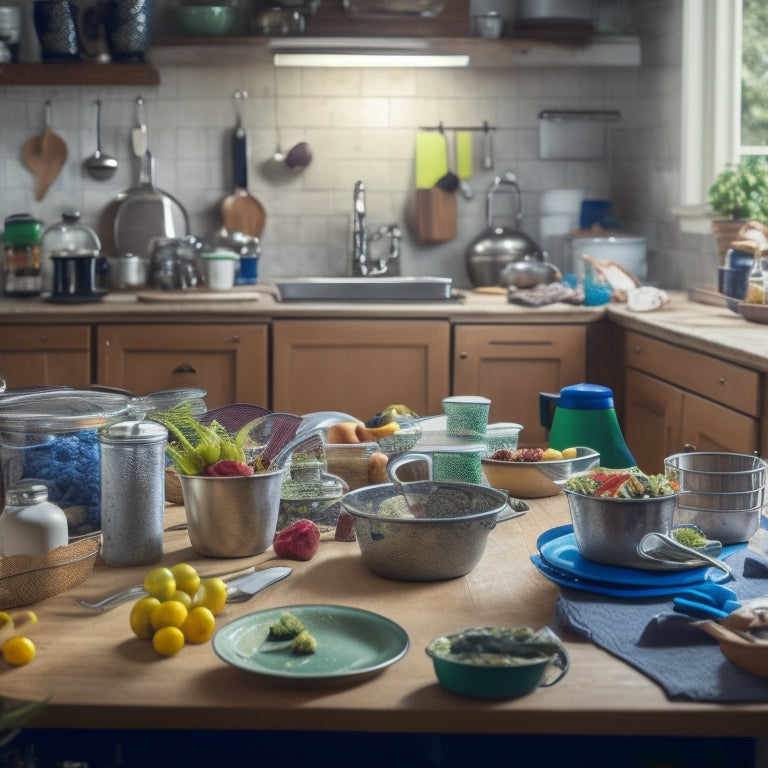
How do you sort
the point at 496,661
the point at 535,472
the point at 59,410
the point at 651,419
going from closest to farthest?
the point at 496,661 → the point at 59,410 → the point at 535,472 → the point at 651,419

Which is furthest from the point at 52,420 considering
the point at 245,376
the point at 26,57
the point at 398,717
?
the point at 26,57

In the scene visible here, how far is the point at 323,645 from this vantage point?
1.16m

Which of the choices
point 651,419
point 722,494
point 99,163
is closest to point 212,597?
point 722,494

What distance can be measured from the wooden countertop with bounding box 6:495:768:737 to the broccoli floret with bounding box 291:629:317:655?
2.5 inches

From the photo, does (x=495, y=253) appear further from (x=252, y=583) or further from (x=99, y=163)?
(x=252, y=583)

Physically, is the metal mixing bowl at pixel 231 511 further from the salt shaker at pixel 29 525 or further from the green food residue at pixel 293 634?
the green food residue at pixel 293 634

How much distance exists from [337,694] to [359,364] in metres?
3.03

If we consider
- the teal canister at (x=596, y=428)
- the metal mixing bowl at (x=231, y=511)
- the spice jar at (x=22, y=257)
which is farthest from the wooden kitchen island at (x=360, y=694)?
the spice jar at (x=22, y=257)

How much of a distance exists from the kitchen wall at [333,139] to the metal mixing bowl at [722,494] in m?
3.40

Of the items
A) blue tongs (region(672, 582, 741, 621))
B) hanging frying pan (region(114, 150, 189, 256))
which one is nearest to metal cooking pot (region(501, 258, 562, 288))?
hanging frying pan (region(114, 150, 189, 256))

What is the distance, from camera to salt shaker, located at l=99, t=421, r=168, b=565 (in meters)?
1.43

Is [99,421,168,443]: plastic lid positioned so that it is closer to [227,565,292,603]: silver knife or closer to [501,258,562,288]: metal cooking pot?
[227,565,292,603]: silver knife

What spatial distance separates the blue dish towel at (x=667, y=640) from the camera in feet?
3.48

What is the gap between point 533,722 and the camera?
1021mm
